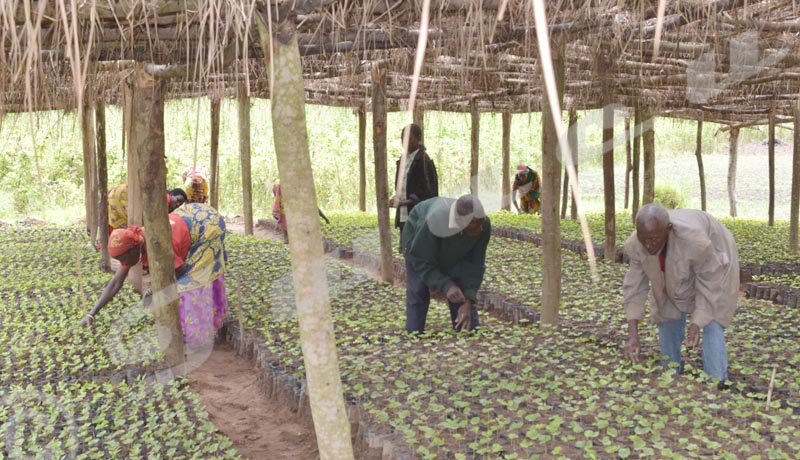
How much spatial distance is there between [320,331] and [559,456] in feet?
5.26

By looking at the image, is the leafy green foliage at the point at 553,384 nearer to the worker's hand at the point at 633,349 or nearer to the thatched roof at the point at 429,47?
the worker's hand at the point at 633,349

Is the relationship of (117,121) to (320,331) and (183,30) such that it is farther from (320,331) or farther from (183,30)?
(320,331)

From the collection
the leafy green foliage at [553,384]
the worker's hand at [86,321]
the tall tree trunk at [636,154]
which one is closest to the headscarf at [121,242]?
the worker's hand at [86,321]

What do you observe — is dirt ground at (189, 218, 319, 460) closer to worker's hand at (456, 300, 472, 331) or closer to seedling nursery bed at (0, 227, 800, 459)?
seedling nursery bed at (0, 227, 800, 459)

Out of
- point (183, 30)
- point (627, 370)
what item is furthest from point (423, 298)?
point (183, 30)

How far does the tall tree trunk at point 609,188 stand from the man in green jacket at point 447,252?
3.88m

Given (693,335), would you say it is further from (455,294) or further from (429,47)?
(429,47)

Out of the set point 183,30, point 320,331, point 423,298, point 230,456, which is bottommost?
point 230,456

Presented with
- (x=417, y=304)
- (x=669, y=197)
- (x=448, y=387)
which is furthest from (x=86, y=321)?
(x=669, y=197)

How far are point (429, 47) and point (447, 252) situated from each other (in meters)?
1.67

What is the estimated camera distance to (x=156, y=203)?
5406mm

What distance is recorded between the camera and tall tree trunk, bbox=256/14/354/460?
2.75 meters

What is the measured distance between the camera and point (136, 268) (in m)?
8.30

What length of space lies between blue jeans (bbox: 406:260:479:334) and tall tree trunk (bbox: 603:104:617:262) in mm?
3760
